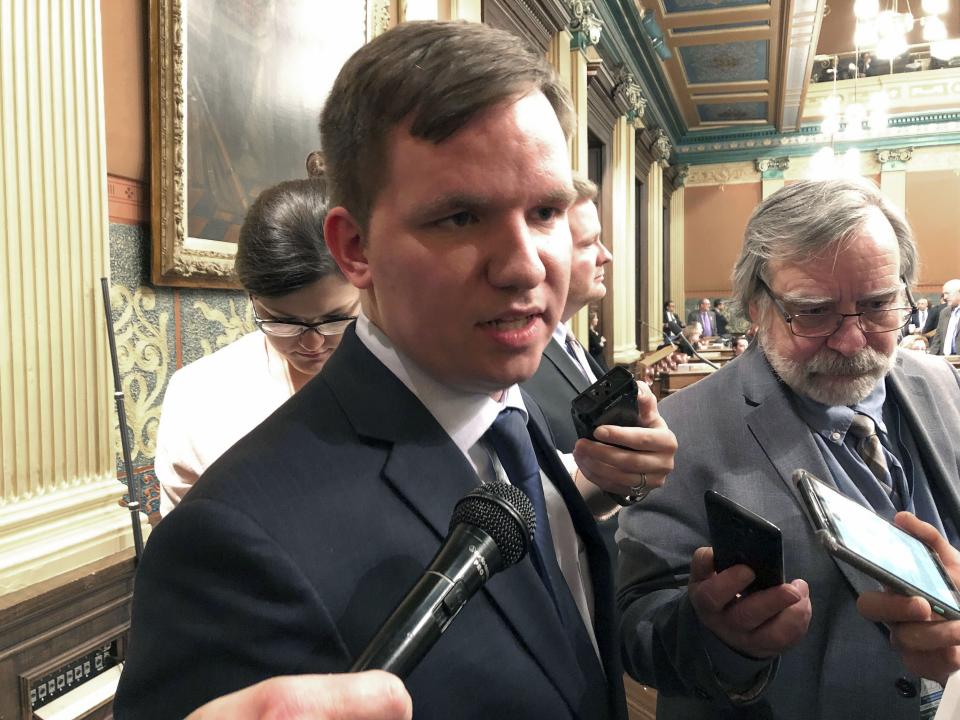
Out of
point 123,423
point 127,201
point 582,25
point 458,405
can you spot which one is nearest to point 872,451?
point 458,405

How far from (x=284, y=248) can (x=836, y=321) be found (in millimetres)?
1292

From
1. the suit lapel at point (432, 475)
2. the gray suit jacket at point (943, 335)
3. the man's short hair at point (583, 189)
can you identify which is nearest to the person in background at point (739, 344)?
the gray suit jacket at point (943, 335)

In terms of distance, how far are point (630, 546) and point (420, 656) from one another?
1188mm

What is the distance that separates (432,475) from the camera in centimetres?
Answer: 92

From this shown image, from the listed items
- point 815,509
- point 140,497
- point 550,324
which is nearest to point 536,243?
point 550,324

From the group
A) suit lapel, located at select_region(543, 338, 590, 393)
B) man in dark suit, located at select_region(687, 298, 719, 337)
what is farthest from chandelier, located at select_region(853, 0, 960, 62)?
suit lapel, located at select_region(543, 338, 590, 393)

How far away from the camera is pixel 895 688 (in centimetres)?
147

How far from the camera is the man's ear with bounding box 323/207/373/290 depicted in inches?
37.5

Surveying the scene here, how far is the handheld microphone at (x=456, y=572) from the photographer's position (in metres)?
0.58

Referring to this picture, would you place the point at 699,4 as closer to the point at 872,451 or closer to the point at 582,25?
the point at 582,25

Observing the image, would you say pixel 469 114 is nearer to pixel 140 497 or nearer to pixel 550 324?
pixel 550 324

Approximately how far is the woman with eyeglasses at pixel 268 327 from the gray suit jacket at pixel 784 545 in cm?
86

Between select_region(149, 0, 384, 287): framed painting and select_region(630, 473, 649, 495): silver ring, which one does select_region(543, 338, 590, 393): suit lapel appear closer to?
select_region(630, 473, 649, 495): silver ring

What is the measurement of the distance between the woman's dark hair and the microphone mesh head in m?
1.02
